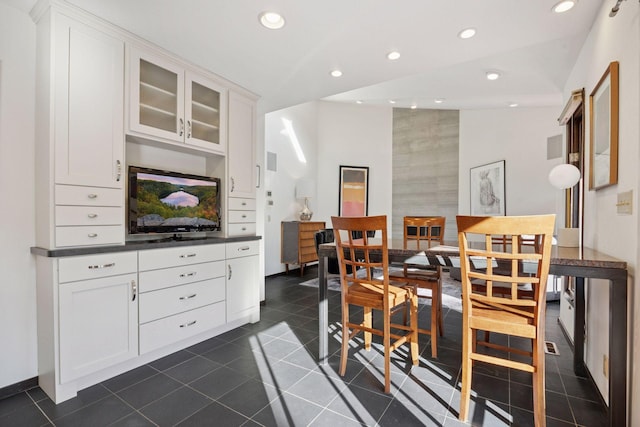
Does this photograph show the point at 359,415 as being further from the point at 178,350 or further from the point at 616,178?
the point at 616,178

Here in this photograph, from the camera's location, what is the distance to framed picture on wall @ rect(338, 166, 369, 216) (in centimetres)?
680

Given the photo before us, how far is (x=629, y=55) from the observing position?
1.56m

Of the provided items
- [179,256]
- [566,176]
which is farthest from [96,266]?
[566,176]

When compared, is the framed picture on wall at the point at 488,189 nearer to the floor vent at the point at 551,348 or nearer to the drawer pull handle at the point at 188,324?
the floor vent at the point at 551,348

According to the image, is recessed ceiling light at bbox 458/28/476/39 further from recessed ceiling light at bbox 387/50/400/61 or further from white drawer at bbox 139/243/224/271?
white drawer at bbox 139/243/224/271

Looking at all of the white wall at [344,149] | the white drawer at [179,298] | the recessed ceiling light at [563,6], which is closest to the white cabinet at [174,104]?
the white drawer at [179,298]

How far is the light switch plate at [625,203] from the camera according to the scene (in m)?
1.50

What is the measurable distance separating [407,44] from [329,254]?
69.9 inches

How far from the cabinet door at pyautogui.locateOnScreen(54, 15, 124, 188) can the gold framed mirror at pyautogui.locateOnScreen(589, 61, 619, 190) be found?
3.12 metres

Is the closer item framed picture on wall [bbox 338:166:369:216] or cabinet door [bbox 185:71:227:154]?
cabinet door [bbox 185:71:227:154]

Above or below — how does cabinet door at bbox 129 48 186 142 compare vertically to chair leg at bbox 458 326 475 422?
above

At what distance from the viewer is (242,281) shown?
3.11 m

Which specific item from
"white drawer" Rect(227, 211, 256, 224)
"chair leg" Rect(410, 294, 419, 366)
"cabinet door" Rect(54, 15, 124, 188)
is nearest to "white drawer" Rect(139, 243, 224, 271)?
"white drawer" Rect(227, 211, 256, 224)

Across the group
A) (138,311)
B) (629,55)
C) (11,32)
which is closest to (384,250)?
(629,55)
